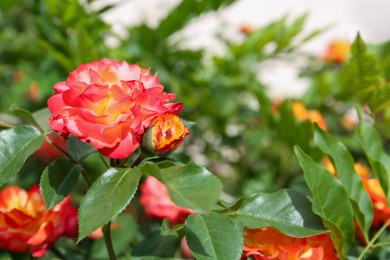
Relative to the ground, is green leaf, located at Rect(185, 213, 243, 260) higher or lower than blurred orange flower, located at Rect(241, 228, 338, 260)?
higher

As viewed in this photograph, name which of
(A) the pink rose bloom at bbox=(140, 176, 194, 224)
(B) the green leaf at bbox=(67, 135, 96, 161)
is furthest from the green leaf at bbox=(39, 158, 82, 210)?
(A) the pink rose bloom at bbox=(140, 176, 194, 224)

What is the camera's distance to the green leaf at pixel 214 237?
509mm

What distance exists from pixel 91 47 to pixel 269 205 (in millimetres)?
544

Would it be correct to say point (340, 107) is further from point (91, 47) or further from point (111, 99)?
point (111, 99)

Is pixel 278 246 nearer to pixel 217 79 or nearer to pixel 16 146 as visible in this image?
pixel 16 146

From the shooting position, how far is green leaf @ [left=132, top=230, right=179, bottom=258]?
0.59 metres

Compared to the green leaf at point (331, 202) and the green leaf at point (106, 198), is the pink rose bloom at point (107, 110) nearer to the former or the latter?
the green leaf at point (106, 198)

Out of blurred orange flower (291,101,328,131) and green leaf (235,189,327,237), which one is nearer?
green leaf (235,189,327,237)

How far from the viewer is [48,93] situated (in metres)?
1.24

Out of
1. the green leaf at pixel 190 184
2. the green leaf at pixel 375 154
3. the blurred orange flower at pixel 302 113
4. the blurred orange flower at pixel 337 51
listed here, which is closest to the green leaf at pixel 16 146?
the green leaf at pixel 190 184

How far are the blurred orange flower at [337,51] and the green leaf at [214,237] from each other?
1.47m

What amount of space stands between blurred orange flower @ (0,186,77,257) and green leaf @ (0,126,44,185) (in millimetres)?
111

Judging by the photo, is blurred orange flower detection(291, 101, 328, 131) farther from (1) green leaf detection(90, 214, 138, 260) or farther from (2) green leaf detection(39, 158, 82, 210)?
(2) green leaf detection(39, 158, 82, 210)

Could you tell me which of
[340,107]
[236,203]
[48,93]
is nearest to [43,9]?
[48,93]
